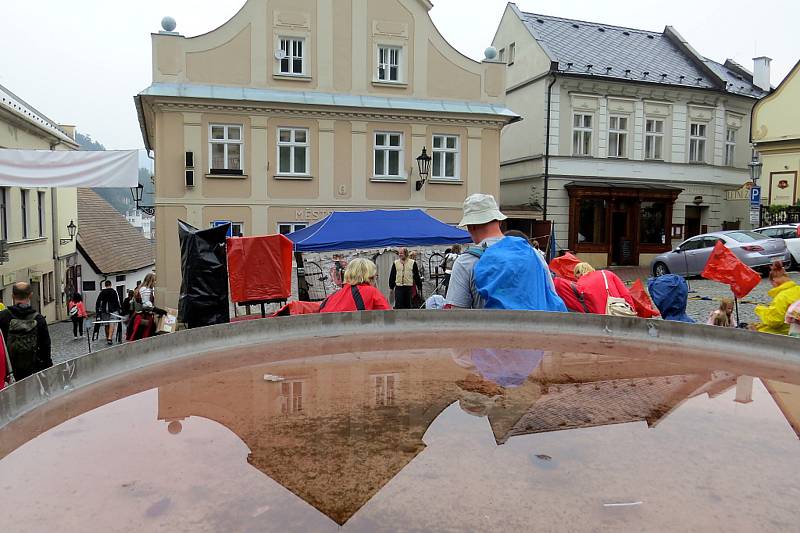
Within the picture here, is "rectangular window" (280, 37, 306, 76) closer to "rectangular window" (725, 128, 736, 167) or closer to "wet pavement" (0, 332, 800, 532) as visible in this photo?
"rectangular window" (725, 128, 736, 167)

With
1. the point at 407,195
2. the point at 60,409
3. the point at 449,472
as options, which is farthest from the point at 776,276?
the point at 407,195

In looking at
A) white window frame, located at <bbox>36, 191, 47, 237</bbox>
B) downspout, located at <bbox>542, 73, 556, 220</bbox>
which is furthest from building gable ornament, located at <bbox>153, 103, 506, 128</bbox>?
white window frame, located at <bbox>36, 191, 47, 237</bbox>

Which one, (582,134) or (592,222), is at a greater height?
(582,134)

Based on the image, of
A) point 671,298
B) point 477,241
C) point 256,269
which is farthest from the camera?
point 256,269

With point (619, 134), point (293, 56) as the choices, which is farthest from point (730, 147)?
point (293, 56)

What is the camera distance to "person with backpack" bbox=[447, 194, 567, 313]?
12.9 feet

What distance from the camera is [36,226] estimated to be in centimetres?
2578

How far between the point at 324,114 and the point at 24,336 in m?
16.4

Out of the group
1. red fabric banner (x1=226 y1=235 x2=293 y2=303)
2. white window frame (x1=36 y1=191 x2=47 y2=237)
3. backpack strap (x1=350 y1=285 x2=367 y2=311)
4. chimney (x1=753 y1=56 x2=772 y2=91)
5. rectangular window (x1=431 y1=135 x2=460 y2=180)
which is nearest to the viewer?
backpack strap (x1=350 y1=285 x2=367 y2=311)

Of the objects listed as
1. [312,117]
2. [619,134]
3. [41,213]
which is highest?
[619,134]

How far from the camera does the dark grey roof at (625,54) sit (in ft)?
89.4

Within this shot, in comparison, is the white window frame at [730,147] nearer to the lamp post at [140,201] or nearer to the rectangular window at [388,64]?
the rectangular window at [388,64]

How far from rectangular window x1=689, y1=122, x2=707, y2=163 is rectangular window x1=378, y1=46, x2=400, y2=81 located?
13918 millimetres

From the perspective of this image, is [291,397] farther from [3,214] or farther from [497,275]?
[3,214]
